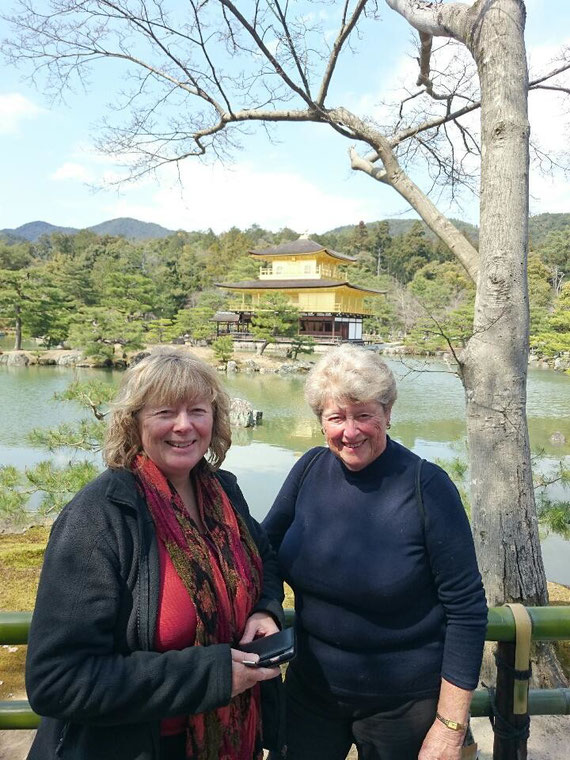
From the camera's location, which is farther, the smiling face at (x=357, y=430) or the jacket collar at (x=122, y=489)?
the smiling face at (x=357, y=430)

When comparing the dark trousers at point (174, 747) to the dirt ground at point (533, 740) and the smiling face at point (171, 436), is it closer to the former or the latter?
the smiling face at point (171, 436)

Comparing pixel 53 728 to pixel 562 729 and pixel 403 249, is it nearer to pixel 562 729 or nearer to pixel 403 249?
pixel 562 729

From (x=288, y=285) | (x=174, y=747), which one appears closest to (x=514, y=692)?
(x=174, y=747)

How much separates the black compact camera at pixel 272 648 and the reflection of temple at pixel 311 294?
802 inches

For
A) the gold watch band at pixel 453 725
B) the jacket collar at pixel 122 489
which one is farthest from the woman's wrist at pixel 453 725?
the jacket collar at pixel 122 489

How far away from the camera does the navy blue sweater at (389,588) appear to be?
35.8 inches

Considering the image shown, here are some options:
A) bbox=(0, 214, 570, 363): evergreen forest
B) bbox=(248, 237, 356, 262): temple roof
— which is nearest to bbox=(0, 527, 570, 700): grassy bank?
bbox=(0, 214, 570, 363): evergreen forest

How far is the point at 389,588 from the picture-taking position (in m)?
0.92

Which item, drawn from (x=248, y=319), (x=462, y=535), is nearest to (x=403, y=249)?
(x=248, y=319)

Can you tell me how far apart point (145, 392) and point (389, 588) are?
54cm

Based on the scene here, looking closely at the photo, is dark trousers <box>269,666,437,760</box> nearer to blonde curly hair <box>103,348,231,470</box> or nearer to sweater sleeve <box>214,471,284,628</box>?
sweater sleeve <box>214,471,284,628</box>

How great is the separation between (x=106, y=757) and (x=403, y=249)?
39186mm

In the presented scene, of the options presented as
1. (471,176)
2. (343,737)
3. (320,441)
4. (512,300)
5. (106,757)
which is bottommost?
(320,441)

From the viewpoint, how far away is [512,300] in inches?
77.5
